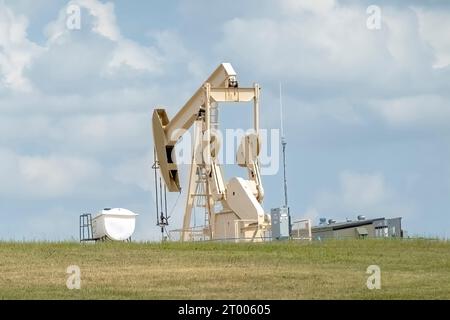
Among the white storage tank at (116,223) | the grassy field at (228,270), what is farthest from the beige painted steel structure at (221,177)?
the grassy field at (228,270)

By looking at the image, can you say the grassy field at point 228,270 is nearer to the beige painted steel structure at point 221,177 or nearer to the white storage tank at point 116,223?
the beige painted steel structure at point 221,177

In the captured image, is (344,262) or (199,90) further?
(199,90)

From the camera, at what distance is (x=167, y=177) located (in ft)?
142

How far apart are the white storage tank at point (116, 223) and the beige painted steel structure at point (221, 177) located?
232 cm

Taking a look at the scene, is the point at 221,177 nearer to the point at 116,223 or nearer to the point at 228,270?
the point at 116,223

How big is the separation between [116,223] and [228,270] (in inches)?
553

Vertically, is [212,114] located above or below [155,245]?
above

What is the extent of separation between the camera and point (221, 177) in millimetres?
38750
